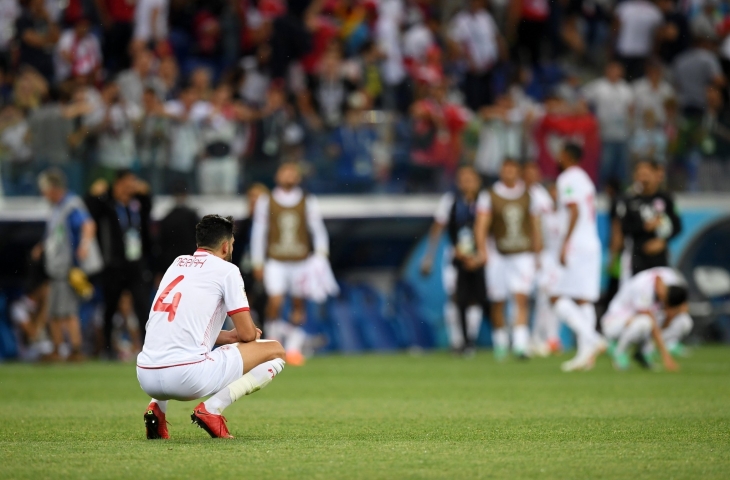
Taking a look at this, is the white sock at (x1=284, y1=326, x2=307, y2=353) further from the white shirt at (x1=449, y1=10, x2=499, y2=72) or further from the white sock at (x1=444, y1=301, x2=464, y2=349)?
the white shirt at (x1=449, y1=10, x2=499, y2=72)

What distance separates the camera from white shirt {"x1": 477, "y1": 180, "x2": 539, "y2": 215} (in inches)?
651

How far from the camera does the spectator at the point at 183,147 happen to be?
17.6 metres

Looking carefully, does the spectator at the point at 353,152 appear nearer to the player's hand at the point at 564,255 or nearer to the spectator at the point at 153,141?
the spectator at the point at 153,141

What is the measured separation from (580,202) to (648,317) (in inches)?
70.4

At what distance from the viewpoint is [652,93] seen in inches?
758

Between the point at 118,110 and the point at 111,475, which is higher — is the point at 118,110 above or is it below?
above

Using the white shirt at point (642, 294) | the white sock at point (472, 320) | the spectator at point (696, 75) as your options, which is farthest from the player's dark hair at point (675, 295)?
the spectator at point (696, 75)

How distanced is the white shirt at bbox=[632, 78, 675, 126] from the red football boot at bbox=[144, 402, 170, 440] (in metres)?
Answer: 12.5

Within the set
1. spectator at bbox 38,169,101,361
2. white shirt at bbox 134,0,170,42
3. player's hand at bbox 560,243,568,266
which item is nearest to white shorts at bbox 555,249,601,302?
player's hand at bbox 560,243,568,266

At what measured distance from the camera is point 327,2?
71.6ft

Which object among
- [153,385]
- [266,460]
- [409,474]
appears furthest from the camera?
[153,385]

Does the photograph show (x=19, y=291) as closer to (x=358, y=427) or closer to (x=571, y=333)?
(x=571, y=333)

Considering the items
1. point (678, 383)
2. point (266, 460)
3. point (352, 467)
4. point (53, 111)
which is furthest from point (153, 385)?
point (53, 111)

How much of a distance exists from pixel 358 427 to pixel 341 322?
35.7 feet
